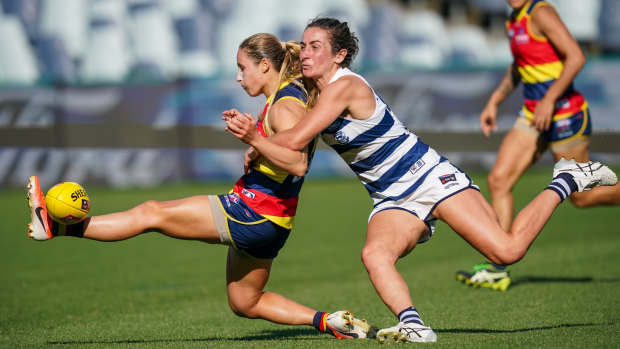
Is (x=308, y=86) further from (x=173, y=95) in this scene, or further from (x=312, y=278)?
(x=173, y=95)

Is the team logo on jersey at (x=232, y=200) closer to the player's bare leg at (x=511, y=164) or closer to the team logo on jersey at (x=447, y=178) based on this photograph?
the team logo on jersey at (x=447, y=178)

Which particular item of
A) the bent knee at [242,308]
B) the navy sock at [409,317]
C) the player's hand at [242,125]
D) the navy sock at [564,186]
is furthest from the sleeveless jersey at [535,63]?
the player's hand at [242,125]

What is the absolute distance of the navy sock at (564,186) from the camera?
4.78 meters

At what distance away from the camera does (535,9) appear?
21.6 feet

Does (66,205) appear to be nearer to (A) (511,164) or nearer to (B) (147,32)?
(A) (511,164)

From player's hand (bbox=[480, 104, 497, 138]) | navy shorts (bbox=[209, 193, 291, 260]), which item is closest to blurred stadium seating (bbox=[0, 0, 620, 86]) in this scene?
player's hand (bbox=[480, 104, 497, 138])

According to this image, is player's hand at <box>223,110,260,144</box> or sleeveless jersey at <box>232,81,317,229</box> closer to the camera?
player's hand at <box>223,110,260,144</box>

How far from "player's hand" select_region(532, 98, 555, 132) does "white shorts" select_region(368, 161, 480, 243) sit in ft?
6.35

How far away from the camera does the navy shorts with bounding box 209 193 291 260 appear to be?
15.0 ft

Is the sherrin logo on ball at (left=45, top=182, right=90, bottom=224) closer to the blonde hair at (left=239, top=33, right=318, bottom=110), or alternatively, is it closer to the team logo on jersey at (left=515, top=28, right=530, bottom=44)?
the blonde hair at (left=239, top=33, right=318, bottom=110)

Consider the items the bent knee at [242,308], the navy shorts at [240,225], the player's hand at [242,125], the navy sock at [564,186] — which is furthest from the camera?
the bent knee at [242,308]

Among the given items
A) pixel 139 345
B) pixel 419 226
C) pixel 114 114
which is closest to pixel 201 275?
pixel 139 345

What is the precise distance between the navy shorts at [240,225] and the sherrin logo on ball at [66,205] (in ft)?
2.51

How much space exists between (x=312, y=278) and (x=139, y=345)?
10.7ft
